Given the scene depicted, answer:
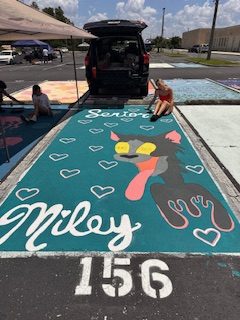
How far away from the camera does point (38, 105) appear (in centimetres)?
874

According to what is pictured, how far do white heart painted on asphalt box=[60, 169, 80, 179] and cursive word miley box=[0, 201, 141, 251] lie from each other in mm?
954

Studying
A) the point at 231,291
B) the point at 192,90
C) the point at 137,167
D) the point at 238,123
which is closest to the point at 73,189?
the point at 137,167

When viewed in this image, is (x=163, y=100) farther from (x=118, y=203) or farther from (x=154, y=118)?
(x=118, y=203)

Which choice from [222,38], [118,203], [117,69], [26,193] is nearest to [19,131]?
[26,193]

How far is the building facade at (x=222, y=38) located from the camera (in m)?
81.5

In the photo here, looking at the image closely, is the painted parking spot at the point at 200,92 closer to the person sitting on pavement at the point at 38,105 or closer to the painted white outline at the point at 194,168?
the person sitting on pavement at the point at 38,105

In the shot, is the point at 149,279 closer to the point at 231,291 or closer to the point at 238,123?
the point at 231,291

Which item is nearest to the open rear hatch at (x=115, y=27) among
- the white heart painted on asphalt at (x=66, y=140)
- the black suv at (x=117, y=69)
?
the black suv at (x=117, y=69)

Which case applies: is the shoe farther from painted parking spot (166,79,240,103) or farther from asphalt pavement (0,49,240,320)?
painted parking spot (166,79,240,103)

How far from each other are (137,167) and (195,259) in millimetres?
2443

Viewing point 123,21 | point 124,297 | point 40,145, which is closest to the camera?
point 124,297

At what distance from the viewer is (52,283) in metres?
2.87

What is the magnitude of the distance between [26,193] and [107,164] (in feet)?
5.33

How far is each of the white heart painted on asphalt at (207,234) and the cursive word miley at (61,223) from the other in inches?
27.7
